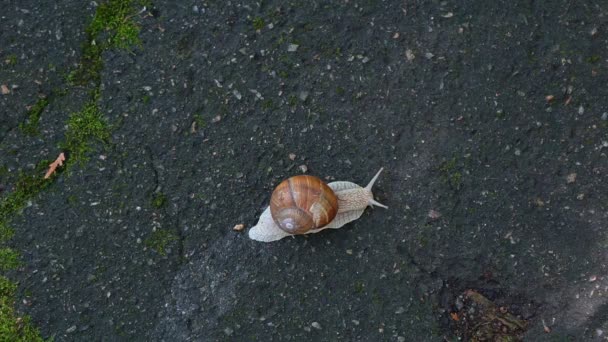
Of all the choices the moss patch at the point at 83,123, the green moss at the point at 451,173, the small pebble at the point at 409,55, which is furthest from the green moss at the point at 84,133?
the green moss at the point at 451,173

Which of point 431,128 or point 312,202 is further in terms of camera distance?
point 431,128

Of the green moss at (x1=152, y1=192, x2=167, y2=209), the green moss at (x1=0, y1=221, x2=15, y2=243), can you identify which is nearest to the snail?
the green moss at (x1=152, y1=192, x2=167, y2=209)

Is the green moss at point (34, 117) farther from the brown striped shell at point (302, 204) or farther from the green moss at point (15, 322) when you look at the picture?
the brown striped shell at point (302, 204)

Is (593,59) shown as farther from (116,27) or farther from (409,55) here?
(116,27)

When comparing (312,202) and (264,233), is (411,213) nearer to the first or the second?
(312,202)

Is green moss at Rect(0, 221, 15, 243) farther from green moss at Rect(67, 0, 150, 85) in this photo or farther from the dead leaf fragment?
green moss at Rect(67, 0, 150, 85)

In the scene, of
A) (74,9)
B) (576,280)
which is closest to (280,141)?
(74,9)
